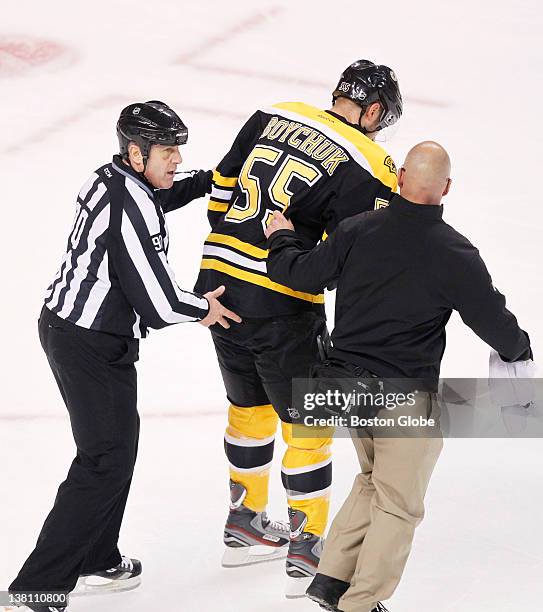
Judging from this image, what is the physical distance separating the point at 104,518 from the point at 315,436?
0.64 metres

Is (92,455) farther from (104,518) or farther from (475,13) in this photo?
(475,13)

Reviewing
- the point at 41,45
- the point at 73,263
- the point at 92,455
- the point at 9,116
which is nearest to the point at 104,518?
the point at 92,455

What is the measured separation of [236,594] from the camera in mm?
3379

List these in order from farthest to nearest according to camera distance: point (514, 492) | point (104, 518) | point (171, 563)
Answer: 1. point (514, 492)
2. point (171, 563)
3. point (104, 518)

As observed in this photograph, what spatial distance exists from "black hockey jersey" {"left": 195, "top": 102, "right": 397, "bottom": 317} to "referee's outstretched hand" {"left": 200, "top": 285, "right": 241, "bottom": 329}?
43 mm

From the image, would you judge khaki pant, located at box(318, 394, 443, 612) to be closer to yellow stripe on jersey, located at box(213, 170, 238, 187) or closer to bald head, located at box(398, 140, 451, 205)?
bald head, located at box(398, 140, 451, 205)

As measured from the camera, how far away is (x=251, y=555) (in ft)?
11.9

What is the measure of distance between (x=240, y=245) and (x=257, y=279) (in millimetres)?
113

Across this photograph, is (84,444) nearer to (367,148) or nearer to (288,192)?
(288,192)

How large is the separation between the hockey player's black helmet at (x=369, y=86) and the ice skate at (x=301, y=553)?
1.19 m

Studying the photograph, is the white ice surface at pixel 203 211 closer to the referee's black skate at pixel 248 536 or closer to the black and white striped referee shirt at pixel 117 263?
the referee's black skate at pixel 248 536

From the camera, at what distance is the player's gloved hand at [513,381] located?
3.07 m

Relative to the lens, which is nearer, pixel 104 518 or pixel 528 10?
pixel 104 518

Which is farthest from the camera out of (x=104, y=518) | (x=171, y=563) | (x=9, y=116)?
(x=9, y=116)
